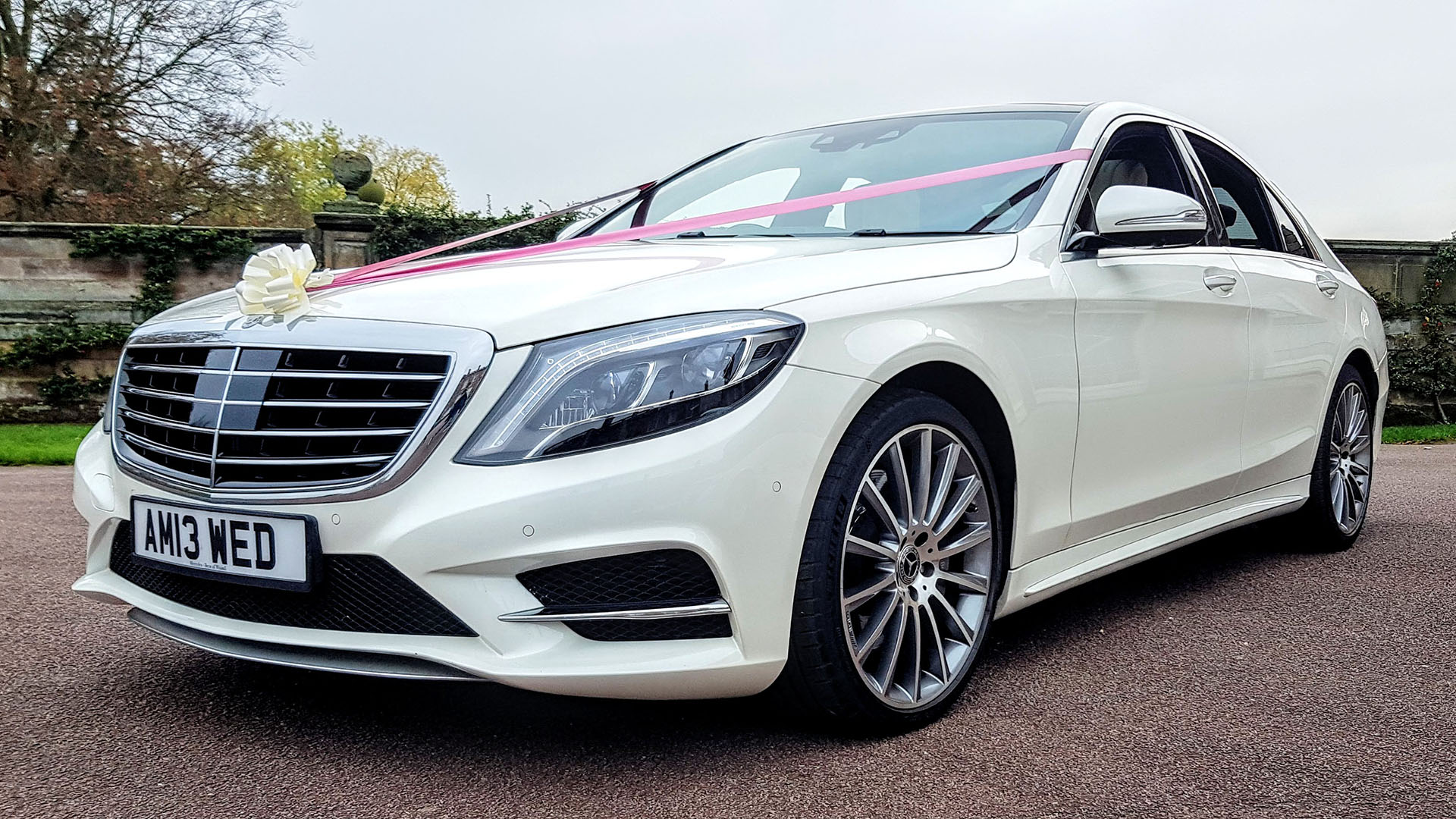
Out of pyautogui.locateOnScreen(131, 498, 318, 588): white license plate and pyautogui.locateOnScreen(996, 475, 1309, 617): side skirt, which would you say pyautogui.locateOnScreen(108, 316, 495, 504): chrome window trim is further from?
pyautogui.locateOnScreen(996, 475, 1309, 617): side skirt

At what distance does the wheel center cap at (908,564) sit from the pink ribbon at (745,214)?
3.76 ft

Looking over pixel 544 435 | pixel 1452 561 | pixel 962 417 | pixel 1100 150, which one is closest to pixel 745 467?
pixel 544 435

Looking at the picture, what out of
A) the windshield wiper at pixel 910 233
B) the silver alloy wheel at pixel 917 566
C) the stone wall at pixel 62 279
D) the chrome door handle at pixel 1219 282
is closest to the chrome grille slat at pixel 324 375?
the silver alloy wheel at pixel 917 566

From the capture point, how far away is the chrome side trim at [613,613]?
2111 millimetres

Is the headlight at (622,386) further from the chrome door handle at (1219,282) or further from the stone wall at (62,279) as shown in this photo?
the stone wall at (62,279)

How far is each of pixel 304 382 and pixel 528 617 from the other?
63 cm

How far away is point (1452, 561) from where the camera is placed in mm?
4484

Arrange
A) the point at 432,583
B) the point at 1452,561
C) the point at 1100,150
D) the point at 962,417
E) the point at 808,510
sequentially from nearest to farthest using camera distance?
the point at 432,583, the point at 808,510, the point at 962,417, the point at 1100,150, the point at 1452,561

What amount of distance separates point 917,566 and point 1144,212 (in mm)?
1165

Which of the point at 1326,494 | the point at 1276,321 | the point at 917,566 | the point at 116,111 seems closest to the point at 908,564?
the point at 917,566

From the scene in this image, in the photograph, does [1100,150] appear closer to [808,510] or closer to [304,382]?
[808,510]

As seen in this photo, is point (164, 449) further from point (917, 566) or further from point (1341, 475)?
point (1341, 475)

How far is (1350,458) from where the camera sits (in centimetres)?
477

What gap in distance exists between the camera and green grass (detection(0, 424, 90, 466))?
8.97 m
